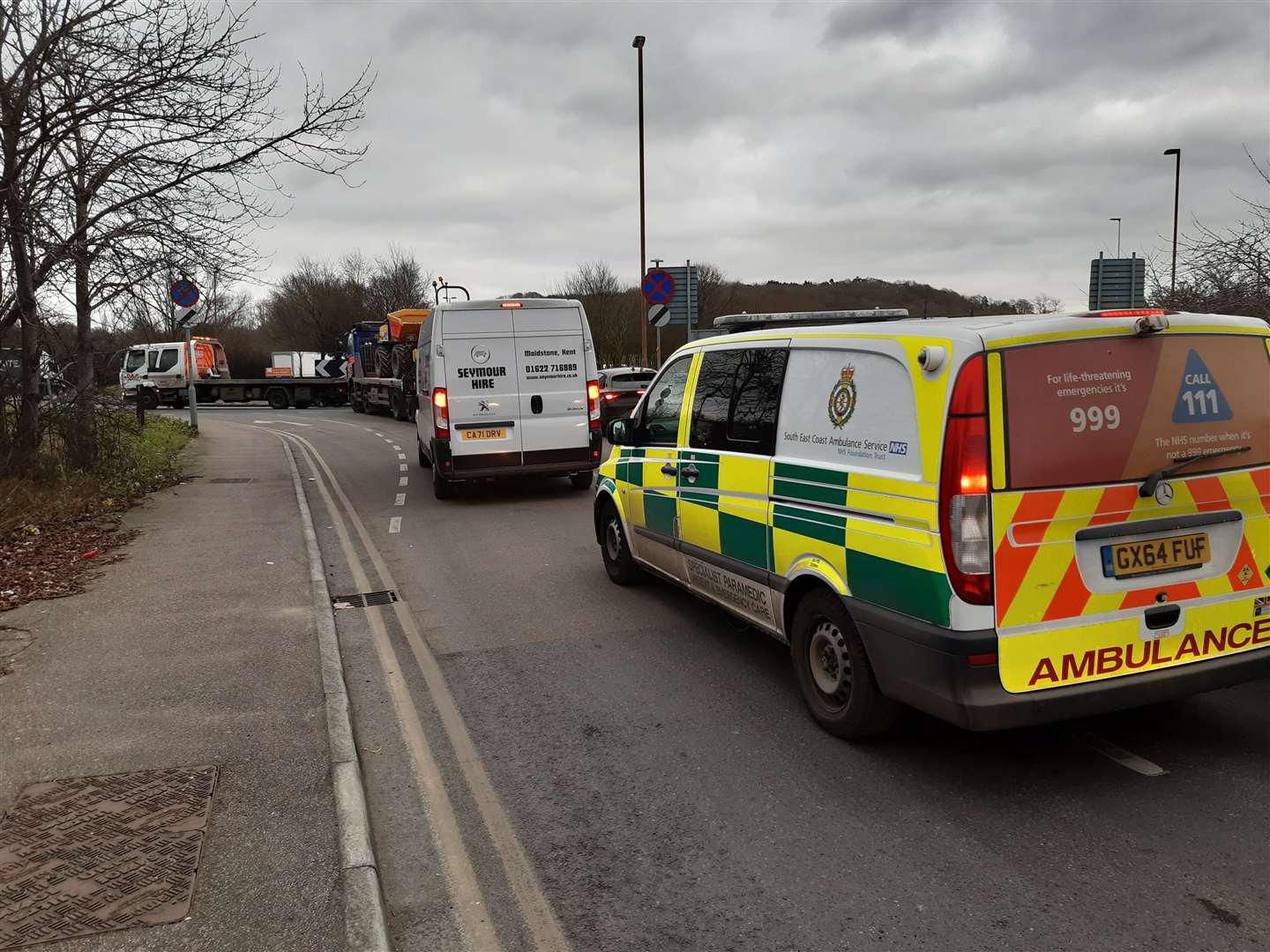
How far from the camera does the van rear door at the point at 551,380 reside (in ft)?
39.3

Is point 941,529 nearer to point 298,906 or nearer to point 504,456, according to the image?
point 298,906

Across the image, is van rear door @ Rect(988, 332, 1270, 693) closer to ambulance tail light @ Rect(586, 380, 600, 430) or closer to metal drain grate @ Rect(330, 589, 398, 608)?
metal drain grate @ Rect(330, 589, 398, 608)

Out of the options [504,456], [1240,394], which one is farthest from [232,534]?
[1240,394]

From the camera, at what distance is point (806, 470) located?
459 centimetres

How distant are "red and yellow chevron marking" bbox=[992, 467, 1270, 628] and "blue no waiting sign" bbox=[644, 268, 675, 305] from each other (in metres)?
15.1

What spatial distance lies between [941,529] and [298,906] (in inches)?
104

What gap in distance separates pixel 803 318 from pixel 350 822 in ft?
12.4

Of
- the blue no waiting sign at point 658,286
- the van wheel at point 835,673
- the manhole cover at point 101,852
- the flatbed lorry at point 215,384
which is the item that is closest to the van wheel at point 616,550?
the van wheel at point 835,673

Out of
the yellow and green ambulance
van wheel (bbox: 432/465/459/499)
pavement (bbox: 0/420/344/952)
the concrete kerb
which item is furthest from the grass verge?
the yellow and green ambulance

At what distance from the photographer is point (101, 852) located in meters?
3.50

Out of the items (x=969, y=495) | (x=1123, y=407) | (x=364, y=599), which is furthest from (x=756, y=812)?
(x=364, y=599)

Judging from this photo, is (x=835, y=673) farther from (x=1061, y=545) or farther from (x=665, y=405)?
(x=665, y=405)

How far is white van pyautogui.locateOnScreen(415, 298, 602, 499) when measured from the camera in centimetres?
1180

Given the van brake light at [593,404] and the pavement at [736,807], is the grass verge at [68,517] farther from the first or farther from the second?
the van brake light at [593,404]
